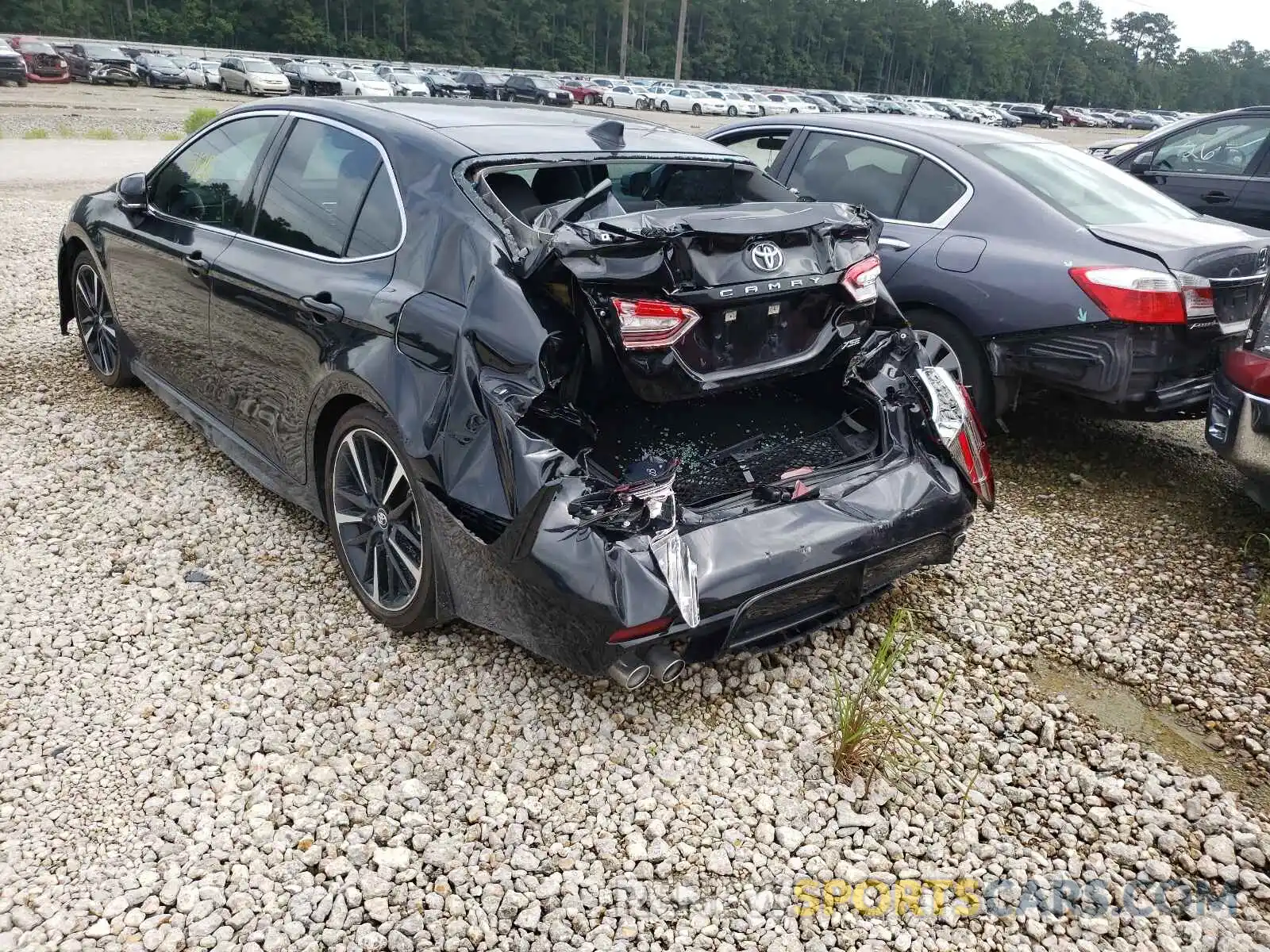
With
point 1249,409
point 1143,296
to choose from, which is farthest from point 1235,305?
point 1249,409

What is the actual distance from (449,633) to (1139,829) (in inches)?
88.1

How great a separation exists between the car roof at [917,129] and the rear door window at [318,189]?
3191 millimetres

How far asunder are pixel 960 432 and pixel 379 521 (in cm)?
209

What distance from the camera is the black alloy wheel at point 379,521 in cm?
321

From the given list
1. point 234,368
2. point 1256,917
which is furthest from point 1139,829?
point 234,368

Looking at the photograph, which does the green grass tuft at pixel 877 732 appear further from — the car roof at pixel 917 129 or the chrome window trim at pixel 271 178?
the car roof at pixel 917 129

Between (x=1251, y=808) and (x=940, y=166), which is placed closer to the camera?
(x=1251, y=808)

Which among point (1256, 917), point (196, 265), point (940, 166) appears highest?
point (940, 166)

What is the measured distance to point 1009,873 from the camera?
102 inches

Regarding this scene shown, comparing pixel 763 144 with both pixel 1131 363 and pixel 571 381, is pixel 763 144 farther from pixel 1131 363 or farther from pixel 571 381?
pixel 571 381

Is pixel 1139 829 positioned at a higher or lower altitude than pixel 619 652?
lower

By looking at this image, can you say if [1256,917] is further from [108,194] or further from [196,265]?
[108,194]

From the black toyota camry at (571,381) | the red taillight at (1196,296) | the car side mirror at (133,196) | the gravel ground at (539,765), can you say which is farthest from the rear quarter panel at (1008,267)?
the car side mirror at (133,196)

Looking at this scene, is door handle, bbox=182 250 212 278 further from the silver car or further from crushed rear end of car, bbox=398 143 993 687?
the silver car
